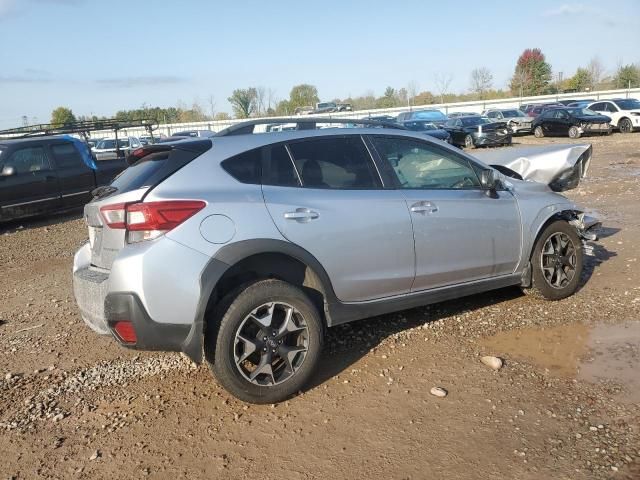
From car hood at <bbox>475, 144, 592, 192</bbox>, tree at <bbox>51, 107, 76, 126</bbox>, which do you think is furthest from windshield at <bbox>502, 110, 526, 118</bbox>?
Result: tree at <bbox>51, 107, 76, 126</bbox>

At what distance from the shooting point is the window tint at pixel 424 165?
4.25 m

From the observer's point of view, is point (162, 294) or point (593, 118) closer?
point (162, 294)

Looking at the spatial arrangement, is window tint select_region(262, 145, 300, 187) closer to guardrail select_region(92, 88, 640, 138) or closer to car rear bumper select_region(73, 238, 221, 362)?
car rear bumper select_region(73, 238, 221, 362)

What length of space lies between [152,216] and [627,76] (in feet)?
255

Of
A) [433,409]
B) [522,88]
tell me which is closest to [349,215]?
[433,409]

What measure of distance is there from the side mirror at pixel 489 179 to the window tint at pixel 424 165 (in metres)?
0.09

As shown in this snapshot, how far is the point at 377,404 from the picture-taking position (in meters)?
3.49

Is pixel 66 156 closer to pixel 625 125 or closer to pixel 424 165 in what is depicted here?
pixel 424 165

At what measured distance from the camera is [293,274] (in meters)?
3.75

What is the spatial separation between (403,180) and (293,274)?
1160 millimetres

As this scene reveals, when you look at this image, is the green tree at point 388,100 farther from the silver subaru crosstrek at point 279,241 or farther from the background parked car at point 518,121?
the silver subaru crosstrek at point 279,241

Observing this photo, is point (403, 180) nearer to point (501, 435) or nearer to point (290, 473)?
point (501, 435)

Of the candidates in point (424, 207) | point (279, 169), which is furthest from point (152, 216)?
point (424, 207)

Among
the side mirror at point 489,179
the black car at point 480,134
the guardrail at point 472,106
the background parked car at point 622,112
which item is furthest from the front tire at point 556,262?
the guardrail at point 472,106
